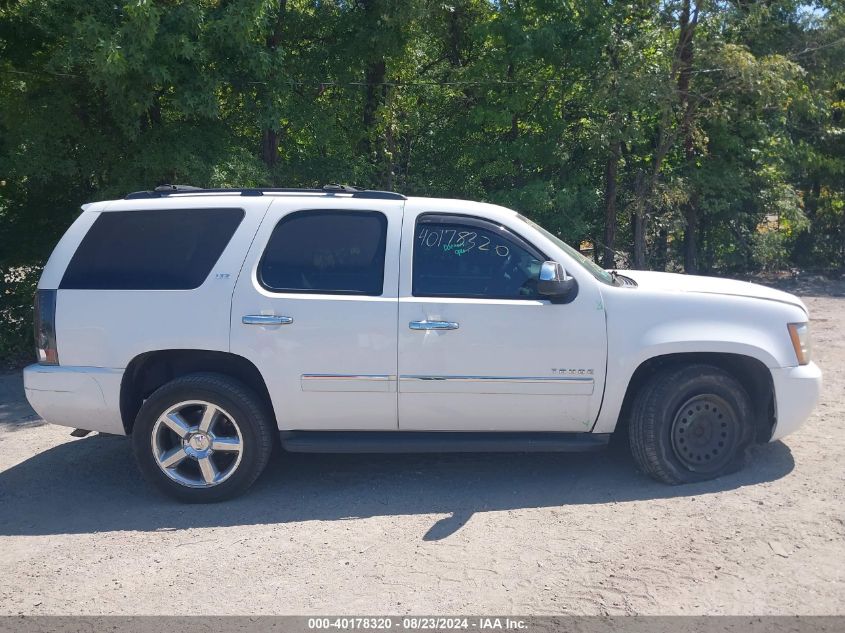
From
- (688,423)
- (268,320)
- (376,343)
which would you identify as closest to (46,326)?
(268,320)

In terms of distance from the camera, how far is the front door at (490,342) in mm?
5262

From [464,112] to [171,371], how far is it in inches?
366

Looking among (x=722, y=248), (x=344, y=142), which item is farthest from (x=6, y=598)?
(x=722, y=248)

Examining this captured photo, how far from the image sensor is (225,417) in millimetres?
5422

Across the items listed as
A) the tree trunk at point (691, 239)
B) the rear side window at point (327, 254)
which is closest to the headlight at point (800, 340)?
the rear side window at point (327, 254)

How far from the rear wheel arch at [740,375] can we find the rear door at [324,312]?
5.54 ft

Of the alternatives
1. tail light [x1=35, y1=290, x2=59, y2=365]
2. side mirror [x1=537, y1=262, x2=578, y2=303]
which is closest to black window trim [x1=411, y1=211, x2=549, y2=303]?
side mirror [x1=537, y1=262, x2=578, y2=303]

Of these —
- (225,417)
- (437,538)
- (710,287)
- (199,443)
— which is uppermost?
(710,287)

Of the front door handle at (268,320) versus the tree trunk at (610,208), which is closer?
the front door handle at (268,320)

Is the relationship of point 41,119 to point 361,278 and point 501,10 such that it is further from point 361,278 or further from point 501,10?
point 501,10

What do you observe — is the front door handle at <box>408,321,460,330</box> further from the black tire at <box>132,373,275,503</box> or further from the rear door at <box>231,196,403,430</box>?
the black tire at <box>132,373,275,503</box>

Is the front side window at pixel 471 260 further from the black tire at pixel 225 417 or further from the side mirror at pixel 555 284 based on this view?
the black tire at pixel 225 417

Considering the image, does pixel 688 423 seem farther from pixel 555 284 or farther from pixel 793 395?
pixel 555 284

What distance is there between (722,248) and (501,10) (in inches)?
242
